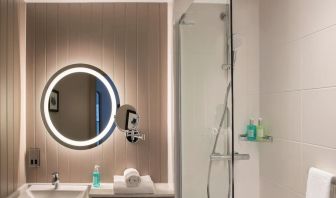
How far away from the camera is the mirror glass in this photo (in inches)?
97.5

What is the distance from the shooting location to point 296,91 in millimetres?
1794

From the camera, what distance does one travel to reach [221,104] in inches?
63.2

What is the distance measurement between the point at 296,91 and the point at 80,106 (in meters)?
1.48

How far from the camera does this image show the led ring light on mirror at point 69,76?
98.9 inches

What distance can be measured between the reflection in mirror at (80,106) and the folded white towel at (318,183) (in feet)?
4.81

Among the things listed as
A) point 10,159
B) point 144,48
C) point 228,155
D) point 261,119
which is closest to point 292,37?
point 261,119

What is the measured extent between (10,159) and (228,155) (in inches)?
55.8

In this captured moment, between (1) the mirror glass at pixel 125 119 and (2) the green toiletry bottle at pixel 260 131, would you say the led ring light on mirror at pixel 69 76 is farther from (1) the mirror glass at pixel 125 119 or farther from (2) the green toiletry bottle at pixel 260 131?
(2) the green toiletry bottle at pixel 260 131

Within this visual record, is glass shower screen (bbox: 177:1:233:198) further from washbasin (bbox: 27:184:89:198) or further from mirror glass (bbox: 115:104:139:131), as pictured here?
washbasin (bbox: 27:184:89:198)

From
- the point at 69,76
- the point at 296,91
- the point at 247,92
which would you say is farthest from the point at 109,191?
the point at 296,91

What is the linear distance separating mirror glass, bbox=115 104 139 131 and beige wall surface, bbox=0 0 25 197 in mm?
670

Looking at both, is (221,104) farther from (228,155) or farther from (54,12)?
(54,12)

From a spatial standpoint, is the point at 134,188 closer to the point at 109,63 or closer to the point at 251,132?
the point at 251,132

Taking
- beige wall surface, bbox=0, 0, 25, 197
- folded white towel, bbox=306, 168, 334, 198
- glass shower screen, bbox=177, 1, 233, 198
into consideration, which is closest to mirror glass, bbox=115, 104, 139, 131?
glass shower screen, bbox=177, 1, 233, 198
